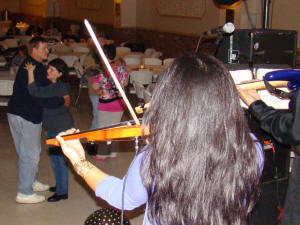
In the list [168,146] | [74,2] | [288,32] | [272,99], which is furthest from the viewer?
[74,2]

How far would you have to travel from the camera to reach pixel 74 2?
15984 mm

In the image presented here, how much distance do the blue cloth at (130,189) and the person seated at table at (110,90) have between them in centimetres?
325

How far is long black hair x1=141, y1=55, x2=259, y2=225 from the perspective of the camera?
1285mm

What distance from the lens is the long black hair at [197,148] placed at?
4.22 feet

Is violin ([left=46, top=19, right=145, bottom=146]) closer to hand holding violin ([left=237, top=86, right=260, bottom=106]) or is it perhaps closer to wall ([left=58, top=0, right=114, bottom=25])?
hand holding violin ([left=237, top=86, right=260, bottom=106])

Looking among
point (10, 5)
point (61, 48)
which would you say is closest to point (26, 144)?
point (61, 48)

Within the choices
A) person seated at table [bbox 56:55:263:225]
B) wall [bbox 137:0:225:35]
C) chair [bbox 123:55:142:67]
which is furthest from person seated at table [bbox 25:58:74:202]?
wall [bbox 137:0:225:35]

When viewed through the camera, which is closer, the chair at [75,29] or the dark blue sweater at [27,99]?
the dark blue sweater at [27,99]

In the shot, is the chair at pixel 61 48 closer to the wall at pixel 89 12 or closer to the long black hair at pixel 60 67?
the wall at pixel 89 12

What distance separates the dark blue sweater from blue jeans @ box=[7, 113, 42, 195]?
2.3 inches

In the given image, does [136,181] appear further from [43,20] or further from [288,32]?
[43,20]

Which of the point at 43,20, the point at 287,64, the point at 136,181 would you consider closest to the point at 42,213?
the point at 287,64

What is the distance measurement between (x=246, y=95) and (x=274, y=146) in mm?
1072

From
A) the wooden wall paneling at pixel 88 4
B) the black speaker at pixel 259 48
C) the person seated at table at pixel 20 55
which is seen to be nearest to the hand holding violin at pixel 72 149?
the black speaker at pixel 259 48
